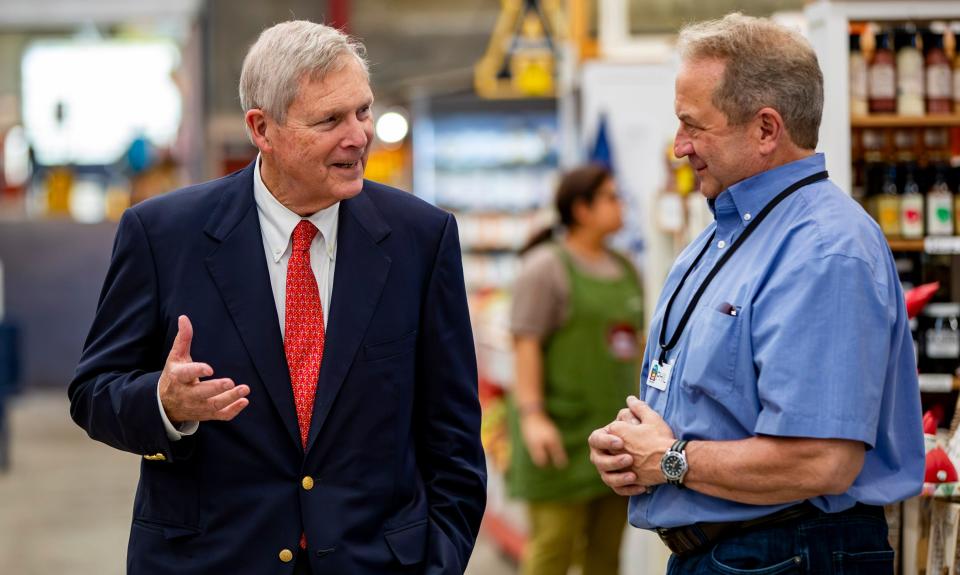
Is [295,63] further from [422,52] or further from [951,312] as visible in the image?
[422,52]

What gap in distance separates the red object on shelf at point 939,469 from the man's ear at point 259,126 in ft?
5.18

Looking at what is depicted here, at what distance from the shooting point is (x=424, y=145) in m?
11.9

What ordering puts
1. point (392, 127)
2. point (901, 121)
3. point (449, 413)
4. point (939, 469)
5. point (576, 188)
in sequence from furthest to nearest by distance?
point (392, 127) < point (576, 188) < point (901, 121) < point (939, 469) < point (449, 413)

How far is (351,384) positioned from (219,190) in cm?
44

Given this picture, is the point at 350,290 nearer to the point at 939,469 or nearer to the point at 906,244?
the point at 939,469

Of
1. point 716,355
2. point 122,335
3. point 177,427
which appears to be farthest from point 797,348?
point 122,335

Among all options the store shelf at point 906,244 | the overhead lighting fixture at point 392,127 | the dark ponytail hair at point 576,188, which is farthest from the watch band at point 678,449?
the overhead lighting fixture at point 392,127

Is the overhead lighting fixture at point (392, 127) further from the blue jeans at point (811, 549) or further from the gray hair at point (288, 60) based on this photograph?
the blue jeans at point (811, 549)

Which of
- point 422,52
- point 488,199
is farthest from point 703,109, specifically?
point 422,52

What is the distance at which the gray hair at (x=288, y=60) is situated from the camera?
224cm

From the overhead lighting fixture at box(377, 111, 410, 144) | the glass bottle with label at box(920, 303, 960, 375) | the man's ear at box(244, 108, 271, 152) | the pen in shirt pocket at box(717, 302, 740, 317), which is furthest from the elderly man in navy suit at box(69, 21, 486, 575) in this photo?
the overhead lighting fixture at box(377, 111, 410, 144)

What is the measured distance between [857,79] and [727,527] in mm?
1771

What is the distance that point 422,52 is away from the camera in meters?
17.5

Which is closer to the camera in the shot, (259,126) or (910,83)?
(259,126)
